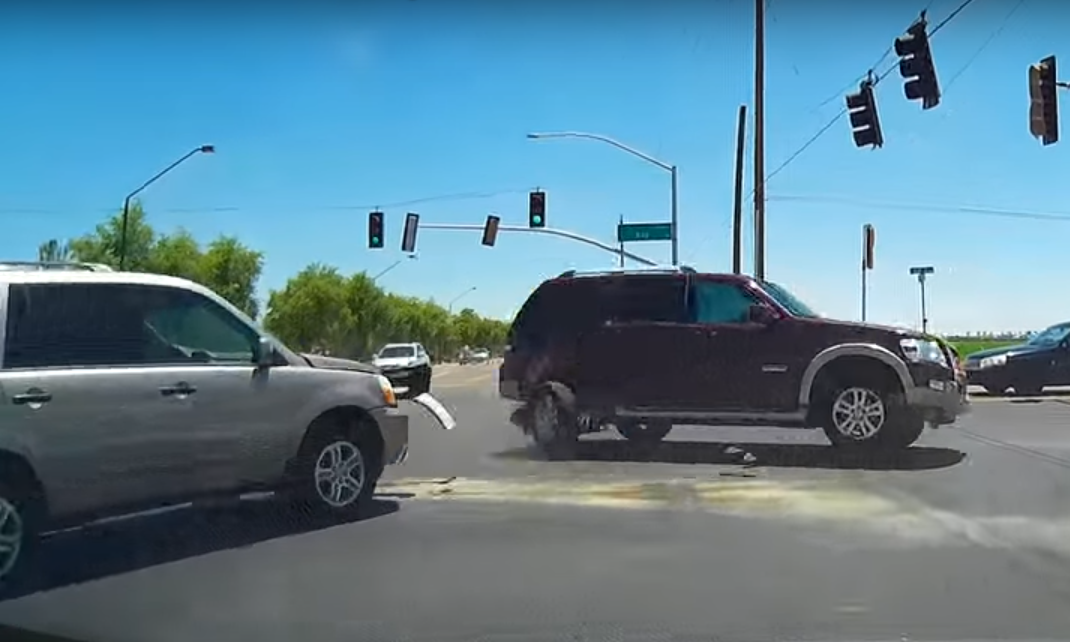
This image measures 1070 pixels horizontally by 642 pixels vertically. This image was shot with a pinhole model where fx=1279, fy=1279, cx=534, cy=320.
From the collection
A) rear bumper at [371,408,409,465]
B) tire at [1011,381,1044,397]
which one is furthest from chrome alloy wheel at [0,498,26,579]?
tire at [1011,381,1044,397]

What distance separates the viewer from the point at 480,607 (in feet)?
22.9

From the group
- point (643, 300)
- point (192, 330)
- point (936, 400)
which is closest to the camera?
point (192, 330)

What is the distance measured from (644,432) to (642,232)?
22.0 m

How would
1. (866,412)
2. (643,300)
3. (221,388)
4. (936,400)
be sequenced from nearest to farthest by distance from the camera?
(221,388)
(936,400)
(866,412)
(643,300)

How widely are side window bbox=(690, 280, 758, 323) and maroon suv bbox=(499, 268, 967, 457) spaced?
1 centimetres

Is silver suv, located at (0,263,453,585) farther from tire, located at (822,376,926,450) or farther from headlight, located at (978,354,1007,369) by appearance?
headlight, located at (978,354,1007,369)

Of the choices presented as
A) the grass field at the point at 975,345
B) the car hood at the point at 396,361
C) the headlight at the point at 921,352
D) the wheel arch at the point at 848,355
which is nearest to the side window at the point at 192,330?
the wheel arch at the point at 848,355

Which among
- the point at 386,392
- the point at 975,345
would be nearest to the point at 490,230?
the point at 386,392

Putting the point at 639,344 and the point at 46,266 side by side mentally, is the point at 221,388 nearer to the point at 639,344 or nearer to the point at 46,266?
the point at 46,266

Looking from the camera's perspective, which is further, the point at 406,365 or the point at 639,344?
the point at 406,365

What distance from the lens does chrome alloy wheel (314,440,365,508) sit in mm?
9500

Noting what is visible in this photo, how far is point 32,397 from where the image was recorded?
7539 millimetres

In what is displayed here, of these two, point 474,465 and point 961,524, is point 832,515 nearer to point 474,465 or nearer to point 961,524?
point 961,524

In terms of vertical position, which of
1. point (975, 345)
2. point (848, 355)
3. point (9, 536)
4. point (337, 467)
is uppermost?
point (975, 345)
